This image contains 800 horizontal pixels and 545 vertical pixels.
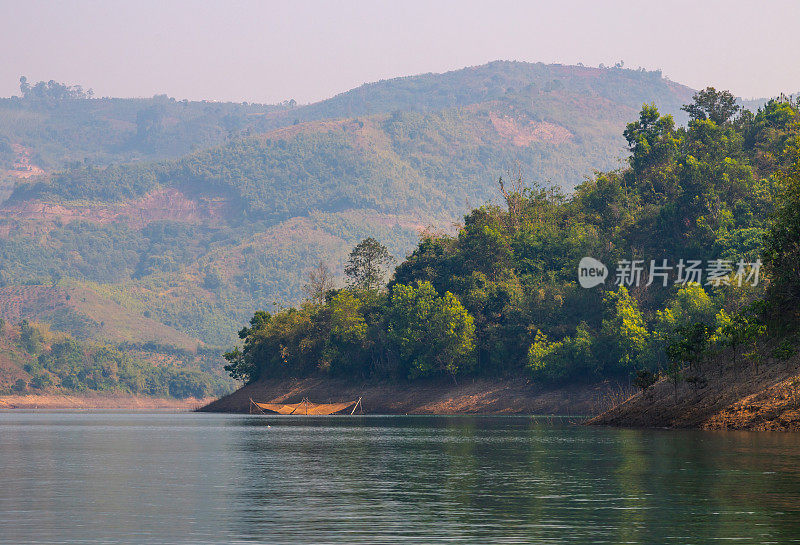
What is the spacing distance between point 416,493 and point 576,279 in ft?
361

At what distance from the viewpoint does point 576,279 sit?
144500 millimetres

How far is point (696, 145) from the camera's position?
14312 cm

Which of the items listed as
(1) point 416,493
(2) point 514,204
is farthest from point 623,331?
(1) point 416,493

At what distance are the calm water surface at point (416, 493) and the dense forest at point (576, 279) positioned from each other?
56.5 meters

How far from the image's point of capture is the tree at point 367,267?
7530 inches

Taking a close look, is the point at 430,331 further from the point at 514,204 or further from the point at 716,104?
the point at 716,104

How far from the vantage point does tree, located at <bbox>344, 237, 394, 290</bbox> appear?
191 metres

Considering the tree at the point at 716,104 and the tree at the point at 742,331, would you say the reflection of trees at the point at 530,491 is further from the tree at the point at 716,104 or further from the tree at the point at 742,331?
the tree at the point at 716,104

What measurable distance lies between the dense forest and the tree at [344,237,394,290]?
10831mm

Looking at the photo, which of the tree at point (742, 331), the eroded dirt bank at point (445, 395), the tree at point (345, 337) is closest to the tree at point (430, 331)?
the eroded dirt bank at point (445, 395)

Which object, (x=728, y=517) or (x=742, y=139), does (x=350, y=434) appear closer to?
(x=728, y=517)

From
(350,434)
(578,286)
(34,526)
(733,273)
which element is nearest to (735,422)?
(350,434)

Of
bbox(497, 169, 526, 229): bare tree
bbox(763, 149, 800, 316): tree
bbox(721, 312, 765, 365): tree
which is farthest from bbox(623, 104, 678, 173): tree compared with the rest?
bbox(721, 312, 765, 365): tree

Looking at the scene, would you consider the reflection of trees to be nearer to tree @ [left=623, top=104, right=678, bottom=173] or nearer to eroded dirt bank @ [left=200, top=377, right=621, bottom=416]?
eroded dirt bank @ [left=200, top=377, right=621, bottom=416]
